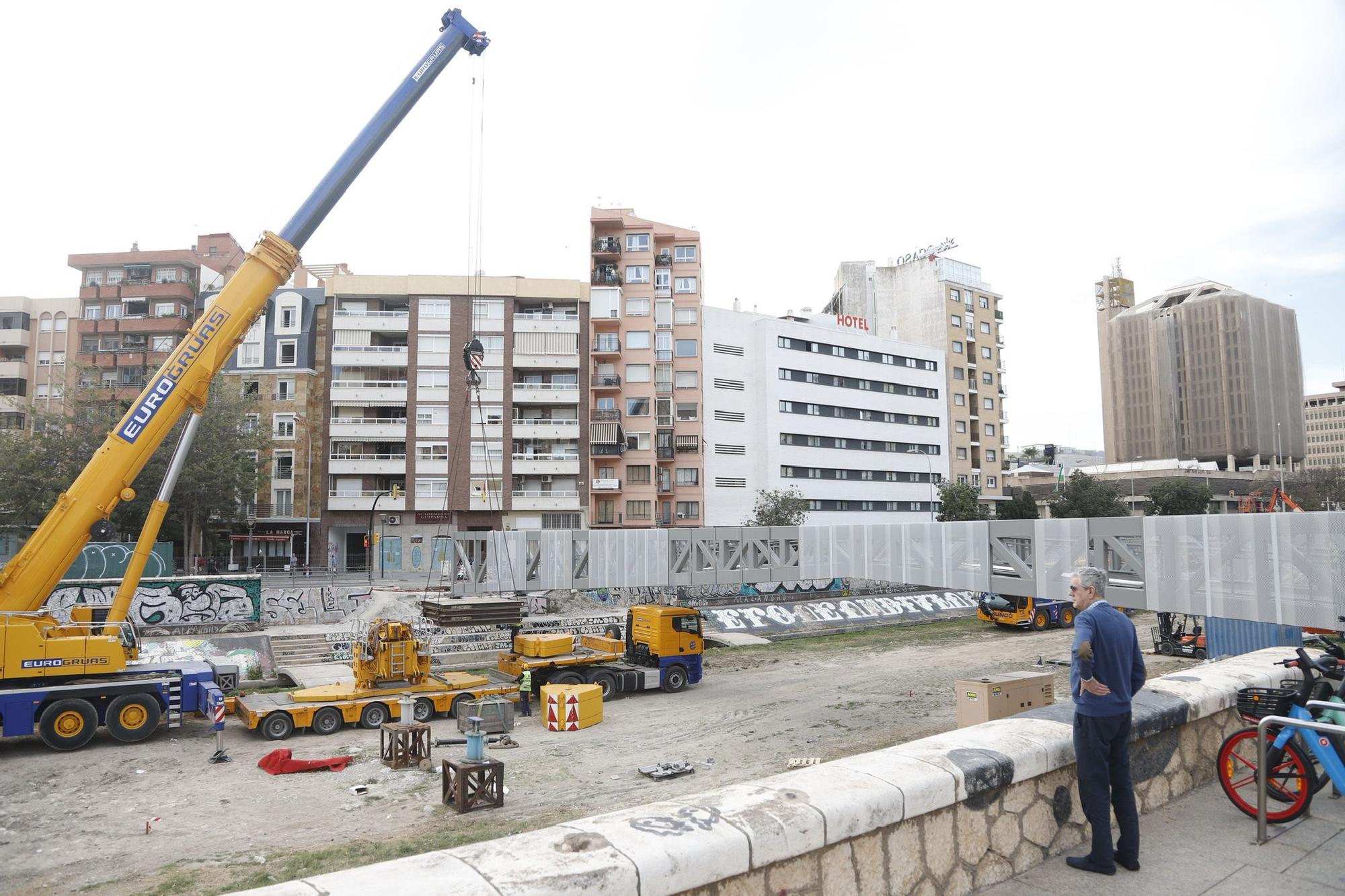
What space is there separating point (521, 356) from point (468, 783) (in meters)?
49.6

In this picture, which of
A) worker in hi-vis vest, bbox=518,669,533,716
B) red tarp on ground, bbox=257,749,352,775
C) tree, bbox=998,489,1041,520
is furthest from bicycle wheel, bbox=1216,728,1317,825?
tree, bbox=998,489,1041,520

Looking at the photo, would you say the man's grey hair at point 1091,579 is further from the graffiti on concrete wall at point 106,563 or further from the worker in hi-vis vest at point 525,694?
the graffiti on concrete wall at point 106,563

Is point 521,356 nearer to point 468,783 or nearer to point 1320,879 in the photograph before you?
point 468,783

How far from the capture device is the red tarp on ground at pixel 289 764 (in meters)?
17.6

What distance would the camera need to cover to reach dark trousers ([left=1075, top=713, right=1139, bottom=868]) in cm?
464

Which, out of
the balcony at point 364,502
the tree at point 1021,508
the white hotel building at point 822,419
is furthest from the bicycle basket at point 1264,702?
the tree at point 1021,508

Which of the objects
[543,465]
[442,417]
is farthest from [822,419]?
[442,417]

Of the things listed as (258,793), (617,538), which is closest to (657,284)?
(617,538)

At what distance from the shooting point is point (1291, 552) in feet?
42.3

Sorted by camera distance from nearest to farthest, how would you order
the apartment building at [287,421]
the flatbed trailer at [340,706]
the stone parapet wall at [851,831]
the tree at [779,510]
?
1. the stone parapet wall at [851,831]
2. the flatbed trailer at [340,706]
3. the apartment building at [287,421]
4. the tree at [779,510]

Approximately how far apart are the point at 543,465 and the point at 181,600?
2898 centimetres

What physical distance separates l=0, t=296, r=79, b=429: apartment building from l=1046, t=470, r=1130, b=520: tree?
80533 mm

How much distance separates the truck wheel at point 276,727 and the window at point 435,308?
145 feet

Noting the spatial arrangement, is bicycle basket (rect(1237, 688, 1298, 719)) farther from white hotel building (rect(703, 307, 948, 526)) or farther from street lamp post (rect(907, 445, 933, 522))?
street lamp post (rect(907, 445, 933, 522))
